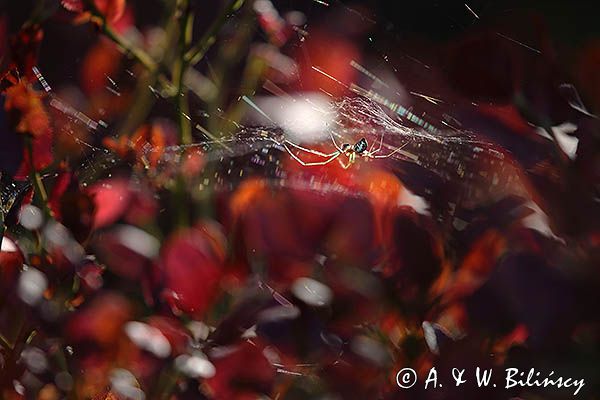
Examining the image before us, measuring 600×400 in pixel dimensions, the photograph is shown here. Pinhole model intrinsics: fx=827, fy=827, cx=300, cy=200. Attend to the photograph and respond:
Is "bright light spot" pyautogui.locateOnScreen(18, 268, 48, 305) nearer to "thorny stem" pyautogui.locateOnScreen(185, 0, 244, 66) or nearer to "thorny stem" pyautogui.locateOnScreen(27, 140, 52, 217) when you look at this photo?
"thorny stem" pyautogui.locateOnScreen(27, 140, 52, 217)

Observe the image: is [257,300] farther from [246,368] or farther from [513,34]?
[513,34]

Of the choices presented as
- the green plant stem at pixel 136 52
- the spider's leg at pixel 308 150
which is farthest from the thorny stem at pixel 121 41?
the spider's leg at pixel 308 150

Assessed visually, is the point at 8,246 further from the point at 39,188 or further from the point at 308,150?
the point at 308,150

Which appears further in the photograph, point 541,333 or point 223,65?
point 223,65

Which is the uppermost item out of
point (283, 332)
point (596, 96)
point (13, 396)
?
point (596, 96)

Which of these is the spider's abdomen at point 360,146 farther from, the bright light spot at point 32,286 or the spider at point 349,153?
the bright light spot at point 32,286

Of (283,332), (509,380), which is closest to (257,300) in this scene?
(283,332)
